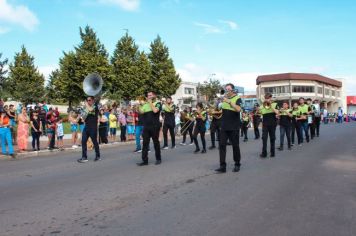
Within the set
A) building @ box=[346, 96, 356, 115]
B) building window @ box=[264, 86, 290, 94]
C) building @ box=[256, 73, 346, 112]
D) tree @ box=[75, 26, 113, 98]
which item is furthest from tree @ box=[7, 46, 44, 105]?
building @ box=[346, 96, 356, 115]

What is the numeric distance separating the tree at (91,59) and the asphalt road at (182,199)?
39529 millimetres

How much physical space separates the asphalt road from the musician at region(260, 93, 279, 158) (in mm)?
1162

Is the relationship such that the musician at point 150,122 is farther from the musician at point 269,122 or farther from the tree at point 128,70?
the tree at point 128,70

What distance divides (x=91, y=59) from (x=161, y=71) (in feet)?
46.1

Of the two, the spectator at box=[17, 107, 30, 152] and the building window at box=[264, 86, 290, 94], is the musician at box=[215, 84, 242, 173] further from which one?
the building window at box=[264, 86, 290, 94]

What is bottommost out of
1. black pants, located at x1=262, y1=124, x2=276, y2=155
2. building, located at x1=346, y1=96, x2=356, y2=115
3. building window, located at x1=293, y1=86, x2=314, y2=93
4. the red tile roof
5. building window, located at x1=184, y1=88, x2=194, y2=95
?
black pants, located at x1=262, y1=124, x2=276, y2=155

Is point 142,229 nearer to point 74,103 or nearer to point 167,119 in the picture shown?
point 167,119

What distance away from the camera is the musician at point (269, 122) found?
12.0 metres

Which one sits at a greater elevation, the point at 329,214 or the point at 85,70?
the point at 85,70

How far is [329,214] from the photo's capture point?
560 cm

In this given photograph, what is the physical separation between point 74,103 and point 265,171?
46368mm

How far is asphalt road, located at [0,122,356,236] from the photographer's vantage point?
5.11m

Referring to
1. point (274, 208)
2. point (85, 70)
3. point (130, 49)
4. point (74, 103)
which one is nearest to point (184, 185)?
point (274, 208)

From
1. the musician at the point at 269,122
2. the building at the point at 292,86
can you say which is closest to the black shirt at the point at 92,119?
the musician at the point at 269,122
